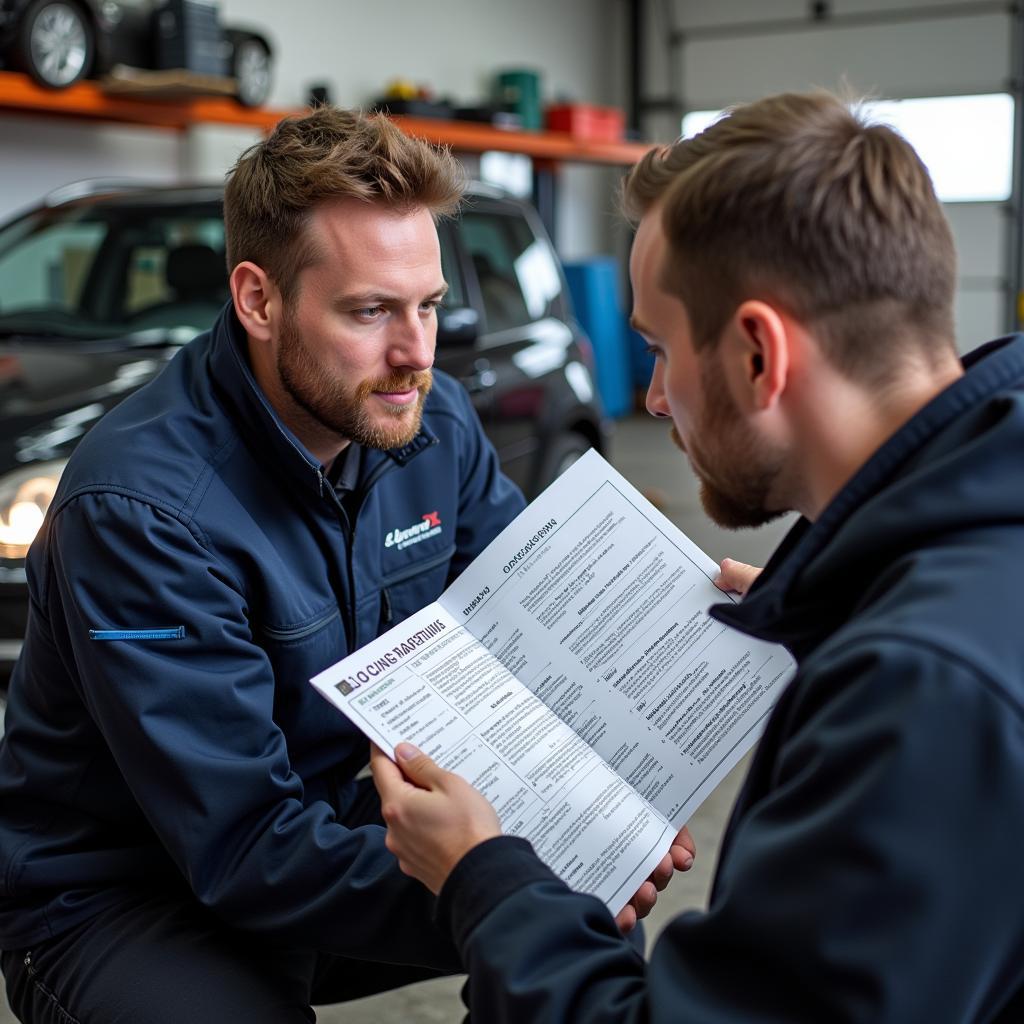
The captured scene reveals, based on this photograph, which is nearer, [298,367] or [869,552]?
[869,552]

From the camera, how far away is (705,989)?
89 centimetres

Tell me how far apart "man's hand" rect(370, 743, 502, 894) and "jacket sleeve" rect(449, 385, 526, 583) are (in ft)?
2.76

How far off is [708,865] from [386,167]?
1.97m

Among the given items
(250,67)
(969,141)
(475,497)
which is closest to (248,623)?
(475,497)

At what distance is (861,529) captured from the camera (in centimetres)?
91

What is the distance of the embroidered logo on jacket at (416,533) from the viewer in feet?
6.06

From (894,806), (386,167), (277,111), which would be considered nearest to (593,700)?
(894,806)

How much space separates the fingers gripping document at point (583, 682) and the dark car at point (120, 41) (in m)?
4.76

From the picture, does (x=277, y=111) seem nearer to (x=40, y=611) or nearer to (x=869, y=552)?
(x=40, y=611)

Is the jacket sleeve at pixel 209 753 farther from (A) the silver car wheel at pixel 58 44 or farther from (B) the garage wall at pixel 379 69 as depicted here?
(A) the silver car wheel at pixel 58 44

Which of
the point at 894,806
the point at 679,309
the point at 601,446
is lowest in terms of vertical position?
the point at 601,446

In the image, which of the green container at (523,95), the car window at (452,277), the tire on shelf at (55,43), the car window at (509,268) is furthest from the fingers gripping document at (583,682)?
the green container at (523,95)

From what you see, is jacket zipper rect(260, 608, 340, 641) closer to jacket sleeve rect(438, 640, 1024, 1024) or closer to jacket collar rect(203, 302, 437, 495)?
jacket collar rect(203, 302, 437, 495)

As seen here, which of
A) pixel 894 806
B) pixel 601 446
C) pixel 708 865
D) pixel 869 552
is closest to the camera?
pixel 894 806
